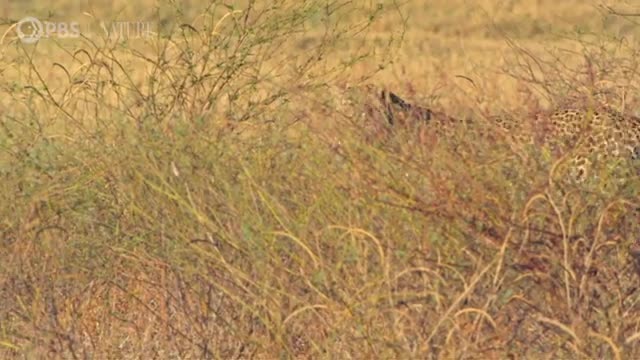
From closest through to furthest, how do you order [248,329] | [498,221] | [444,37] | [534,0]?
1. [498,221]
2. [248,329]
3. [444,37]
4. [534,0]

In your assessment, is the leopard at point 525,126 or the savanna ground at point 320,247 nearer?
the savanna ground at point 320,247

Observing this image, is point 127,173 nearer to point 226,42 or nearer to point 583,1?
point 226,42

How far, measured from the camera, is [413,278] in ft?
16.1

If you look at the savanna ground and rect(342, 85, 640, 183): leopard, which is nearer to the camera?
the savanna ground

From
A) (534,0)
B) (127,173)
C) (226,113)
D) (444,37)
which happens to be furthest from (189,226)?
(534,0)

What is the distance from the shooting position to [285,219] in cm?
515

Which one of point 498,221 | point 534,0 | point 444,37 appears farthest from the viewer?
point 534,0

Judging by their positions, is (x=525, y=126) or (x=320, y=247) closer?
(x=320, y=247)

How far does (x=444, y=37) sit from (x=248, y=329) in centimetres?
2131

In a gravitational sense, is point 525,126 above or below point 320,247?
above

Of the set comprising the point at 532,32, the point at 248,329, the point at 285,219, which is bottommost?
the point at 532,32

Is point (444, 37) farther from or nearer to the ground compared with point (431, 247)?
nearer to the ground

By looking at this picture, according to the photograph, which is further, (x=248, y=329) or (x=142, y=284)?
(x=142, y=284)

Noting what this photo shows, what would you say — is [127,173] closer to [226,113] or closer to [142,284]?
A: [142,284]
